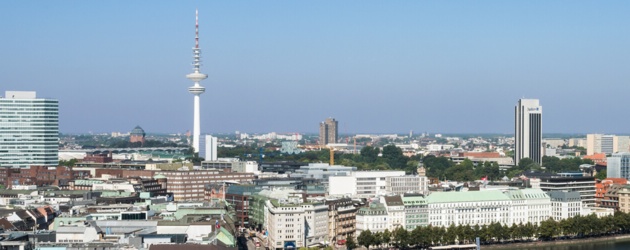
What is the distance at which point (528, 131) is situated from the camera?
459 feet

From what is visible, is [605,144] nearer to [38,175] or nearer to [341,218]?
[38,175]

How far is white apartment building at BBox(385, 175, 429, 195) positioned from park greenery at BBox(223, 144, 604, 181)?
23.5 meters

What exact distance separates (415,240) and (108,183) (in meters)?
28.4

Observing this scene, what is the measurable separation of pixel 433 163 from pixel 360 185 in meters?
51.6

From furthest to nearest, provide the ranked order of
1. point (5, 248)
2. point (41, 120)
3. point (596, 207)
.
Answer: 1. point (41, 120)
2. point (596, 207)
3. point (5, 248)

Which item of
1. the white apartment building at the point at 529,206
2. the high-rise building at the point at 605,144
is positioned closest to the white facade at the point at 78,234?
the white apartment building at the point at 529,206

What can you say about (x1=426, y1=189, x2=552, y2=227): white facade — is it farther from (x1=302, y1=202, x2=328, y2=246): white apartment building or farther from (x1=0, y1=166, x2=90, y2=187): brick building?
(x1=0, y1=166, x2=90, y2=187): brick building

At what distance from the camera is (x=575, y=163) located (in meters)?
131

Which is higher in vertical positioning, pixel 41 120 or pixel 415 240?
pixel 41 120

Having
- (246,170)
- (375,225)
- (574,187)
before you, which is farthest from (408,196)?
(246,170)

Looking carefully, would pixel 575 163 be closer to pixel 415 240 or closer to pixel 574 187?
pixel 574 187

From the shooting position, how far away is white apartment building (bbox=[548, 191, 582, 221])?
74875 millimetres

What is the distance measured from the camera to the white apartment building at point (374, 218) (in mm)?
65938

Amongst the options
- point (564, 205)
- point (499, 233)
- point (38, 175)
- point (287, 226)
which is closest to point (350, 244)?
point (287, 226)
